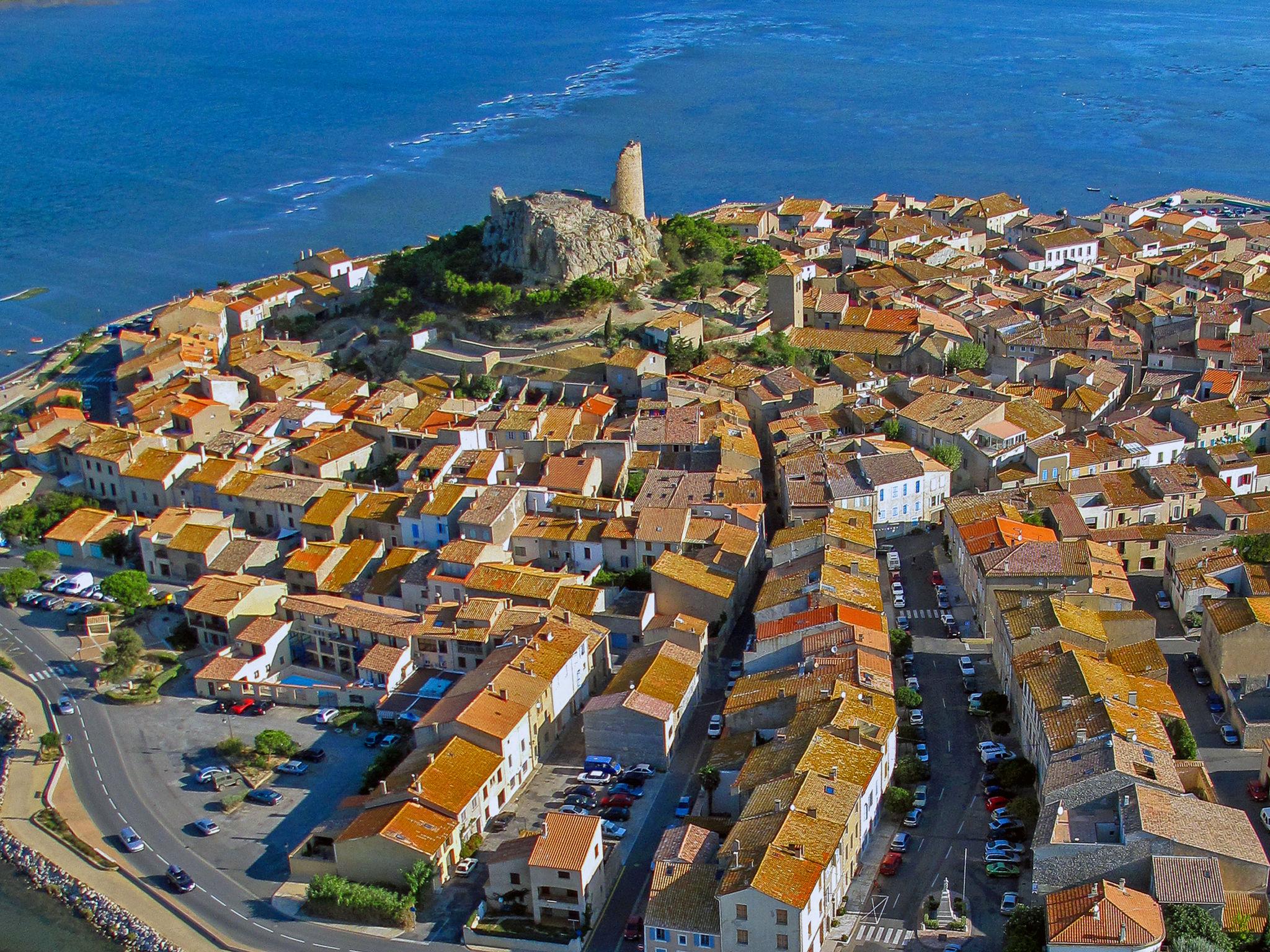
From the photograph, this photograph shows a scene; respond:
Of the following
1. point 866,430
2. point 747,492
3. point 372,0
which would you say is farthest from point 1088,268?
point 372,0

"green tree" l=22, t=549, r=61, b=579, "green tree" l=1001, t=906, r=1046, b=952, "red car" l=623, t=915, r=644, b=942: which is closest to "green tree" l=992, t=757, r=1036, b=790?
"green tree" l=1001, t=906, r=1046, b=952

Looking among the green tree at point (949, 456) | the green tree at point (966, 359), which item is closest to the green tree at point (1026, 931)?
the green tree at point (949, 456)

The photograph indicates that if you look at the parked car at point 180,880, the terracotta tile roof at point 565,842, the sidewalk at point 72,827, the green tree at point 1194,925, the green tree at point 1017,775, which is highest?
the green tree at point 1194,925

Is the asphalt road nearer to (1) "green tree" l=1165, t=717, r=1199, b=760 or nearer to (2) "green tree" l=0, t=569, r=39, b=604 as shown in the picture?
(1) "green tree" l=1165, t=717, r=1199, b=760

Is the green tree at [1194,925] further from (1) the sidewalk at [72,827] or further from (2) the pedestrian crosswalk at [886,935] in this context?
(1) the sidewalk at [72,827]

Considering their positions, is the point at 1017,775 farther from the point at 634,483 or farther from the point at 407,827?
the point at 634,483

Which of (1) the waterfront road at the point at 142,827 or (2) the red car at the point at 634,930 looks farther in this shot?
(1) the waterfront road at the point at 142,827
